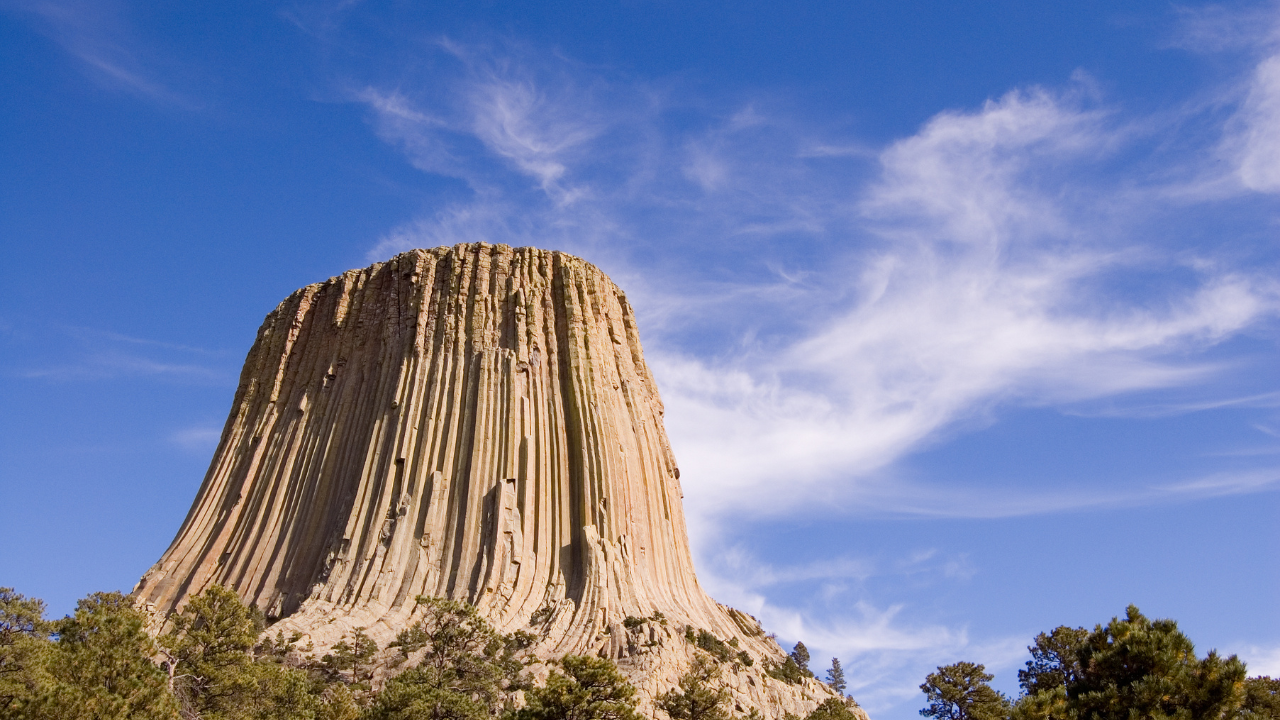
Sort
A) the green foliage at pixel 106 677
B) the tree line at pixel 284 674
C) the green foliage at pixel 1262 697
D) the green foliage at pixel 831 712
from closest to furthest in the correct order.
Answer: the green foliage at pixel 106 677 < the tree line at pixel 284 674 < the green foliage at pixel 1262 697 < the green foliage at pixel 831 712

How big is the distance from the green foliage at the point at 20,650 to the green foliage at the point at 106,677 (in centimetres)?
32

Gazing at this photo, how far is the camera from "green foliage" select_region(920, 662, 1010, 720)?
33.0m

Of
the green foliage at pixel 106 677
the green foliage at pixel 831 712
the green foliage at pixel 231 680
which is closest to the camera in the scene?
the green foliage at pixel 106 677

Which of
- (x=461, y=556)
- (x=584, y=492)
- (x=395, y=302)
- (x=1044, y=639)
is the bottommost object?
(x=1044, y=639)

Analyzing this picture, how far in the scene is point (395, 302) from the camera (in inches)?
1970

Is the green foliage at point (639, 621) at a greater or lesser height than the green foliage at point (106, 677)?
greater

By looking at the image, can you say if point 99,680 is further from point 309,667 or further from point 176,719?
point 309,667

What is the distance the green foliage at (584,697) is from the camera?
24.5m

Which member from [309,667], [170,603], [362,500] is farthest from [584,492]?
[170,603]

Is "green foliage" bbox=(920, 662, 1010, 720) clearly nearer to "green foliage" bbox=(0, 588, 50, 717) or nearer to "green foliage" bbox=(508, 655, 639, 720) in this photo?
"green foliage" bbox=(508, 655, 639, 720)

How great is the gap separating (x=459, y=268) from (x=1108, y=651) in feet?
112

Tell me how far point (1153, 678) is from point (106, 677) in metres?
20.2

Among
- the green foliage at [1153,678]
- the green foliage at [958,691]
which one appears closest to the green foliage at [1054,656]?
the green foliage at [958,691]

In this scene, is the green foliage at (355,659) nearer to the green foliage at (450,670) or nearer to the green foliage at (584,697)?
the green foliage at (450,670)
